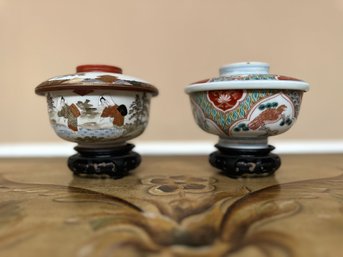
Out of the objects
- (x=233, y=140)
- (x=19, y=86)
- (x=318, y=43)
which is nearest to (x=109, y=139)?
(x=233, y=140)

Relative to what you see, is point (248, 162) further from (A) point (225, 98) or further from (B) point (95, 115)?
(B) point (95, 115)

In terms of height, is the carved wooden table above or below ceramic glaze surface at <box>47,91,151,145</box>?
below

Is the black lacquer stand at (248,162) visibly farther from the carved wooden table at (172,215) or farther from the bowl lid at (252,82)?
the bowl lid at (252,82)

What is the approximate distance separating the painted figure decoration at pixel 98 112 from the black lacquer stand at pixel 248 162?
8.6 inches

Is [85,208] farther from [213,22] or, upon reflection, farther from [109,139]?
[213,22]

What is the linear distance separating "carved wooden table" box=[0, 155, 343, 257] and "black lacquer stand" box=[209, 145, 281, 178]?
0.02 m

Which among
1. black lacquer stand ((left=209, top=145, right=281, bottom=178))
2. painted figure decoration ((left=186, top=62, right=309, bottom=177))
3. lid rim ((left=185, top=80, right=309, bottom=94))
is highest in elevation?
lid rim ((left=185, top=80, right=309, bottom=94))

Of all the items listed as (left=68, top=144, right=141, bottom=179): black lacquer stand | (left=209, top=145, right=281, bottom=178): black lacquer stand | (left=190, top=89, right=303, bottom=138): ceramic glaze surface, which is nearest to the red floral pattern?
(left=190, top=89, right=303, bottom=138): ceramic glaze surface

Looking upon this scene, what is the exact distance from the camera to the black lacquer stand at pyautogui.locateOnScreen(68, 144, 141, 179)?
660 millimetres

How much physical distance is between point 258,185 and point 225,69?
0.28 m

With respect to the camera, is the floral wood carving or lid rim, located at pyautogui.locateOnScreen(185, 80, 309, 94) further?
lid rim, located at pyautogui.locateOnScreen(185, 80, 309, 94)

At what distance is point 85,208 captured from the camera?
0.48 m

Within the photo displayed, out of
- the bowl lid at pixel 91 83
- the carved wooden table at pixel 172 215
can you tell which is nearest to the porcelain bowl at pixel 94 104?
the bowl lid at pixel 91 83

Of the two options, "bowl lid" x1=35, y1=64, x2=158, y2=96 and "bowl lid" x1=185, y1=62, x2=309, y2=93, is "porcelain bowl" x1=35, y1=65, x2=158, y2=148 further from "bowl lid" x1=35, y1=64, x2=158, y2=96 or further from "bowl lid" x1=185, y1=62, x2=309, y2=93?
"bowl lid" x1=185, y1=62, x2=309, y2=93
